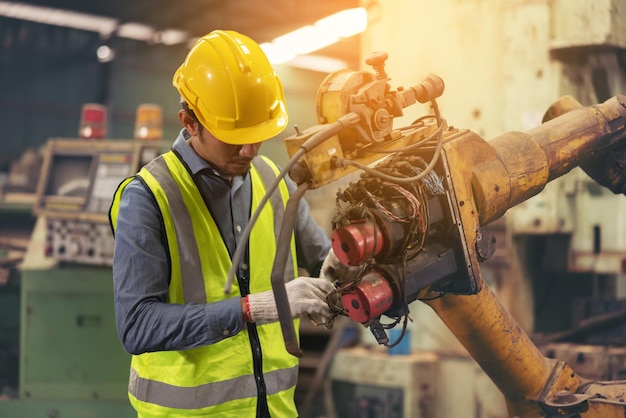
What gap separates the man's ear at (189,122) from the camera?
5.81 feet

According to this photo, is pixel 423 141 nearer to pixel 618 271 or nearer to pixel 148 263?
pixel 148 263

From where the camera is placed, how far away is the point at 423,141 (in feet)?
5.02

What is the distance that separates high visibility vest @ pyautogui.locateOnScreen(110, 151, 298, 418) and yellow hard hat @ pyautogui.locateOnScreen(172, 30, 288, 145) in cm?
16

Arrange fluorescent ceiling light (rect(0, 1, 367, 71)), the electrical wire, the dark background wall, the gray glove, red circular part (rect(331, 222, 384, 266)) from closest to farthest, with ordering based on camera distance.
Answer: the electrical wire, red circular part (rect(331, 222, 384, 266)), the gray glove, fluorescent ceiling light (rect(0, 1, 367, 71)), the dark background wall

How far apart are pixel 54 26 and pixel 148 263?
1046 centimetres

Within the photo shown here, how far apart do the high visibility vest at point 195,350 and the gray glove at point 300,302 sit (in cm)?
19

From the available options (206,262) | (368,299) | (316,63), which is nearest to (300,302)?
(368,299)

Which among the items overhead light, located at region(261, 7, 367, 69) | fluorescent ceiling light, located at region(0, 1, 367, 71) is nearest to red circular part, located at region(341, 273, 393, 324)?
overhead light, located at region(261, 7, 367, 69)

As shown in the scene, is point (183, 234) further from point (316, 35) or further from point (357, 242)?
point (316, 35)

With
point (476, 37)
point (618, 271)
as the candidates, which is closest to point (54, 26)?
point (476, 37)

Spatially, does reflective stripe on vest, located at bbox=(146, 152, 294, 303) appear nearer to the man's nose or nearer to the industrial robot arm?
the man's nose

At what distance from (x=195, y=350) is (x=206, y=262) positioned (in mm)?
204

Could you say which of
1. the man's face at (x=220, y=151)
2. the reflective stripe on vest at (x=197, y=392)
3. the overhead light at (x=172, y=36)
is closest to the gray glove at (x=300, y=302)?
the reflective stripe on vest at (x=197, y=392)

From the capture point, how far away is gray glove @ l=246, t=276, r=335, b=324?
1.51 meters
